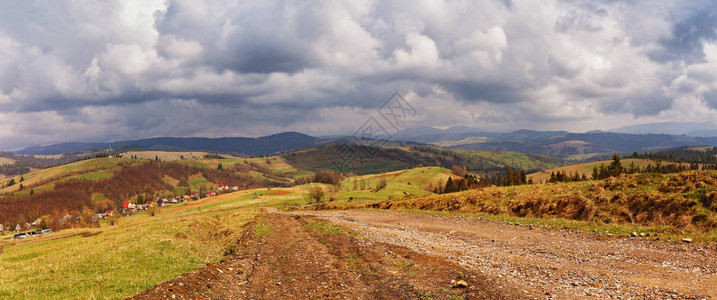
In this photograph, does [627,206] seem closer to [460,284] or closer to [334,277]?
[460,284]

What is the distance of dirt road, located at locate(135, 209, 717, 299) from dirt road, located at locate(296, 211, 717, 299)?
0.04m

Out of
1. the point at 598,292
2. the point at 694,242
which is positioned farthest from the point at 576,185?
the point at 598,292

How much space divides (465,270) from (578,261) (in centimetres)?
595

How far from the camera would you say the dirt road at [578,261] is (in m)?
11.0

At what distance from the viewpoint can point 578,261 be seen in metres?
15.1

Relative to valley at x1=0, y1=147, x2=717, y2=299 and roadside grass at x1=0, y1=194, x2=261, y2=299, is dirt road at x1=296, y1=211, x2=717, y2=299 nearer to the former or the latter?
valley at x1=0, y1=147, x2=717, y2=299

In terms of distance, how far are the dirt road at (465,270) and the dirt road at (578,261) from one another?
0.04 meters

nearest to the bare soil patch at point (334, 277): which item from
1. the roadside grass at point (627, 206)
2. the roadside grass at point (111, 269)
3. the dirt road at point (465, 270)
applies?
the dirt road at point (465, 270)

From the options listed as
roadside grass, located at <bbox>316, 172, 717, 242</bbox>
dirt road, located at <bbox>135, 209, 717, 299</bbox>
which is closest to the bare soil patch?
dirt road, located at <bbox>135, 209, 717, 299</bbox>

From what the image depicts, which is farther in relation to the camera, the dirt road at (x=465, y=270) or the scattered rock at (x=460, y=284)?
the scattered rock at (x=460, y=284)

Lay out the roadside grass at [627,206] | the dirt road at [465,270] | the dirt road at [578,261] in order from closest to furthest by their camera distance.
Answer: the dirt road at [578,261] < the dirt road at [465,270] < the roadside grass at [627,206]

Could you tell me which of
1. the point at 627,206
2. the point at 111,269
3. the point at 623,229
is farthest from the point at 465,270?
the point at 627,206

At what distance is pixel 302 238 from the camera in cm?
2561

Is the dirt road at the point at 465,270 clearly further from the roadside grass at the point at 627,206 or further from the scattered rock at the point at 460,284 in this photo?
the roadside grass at the point at 627,206
